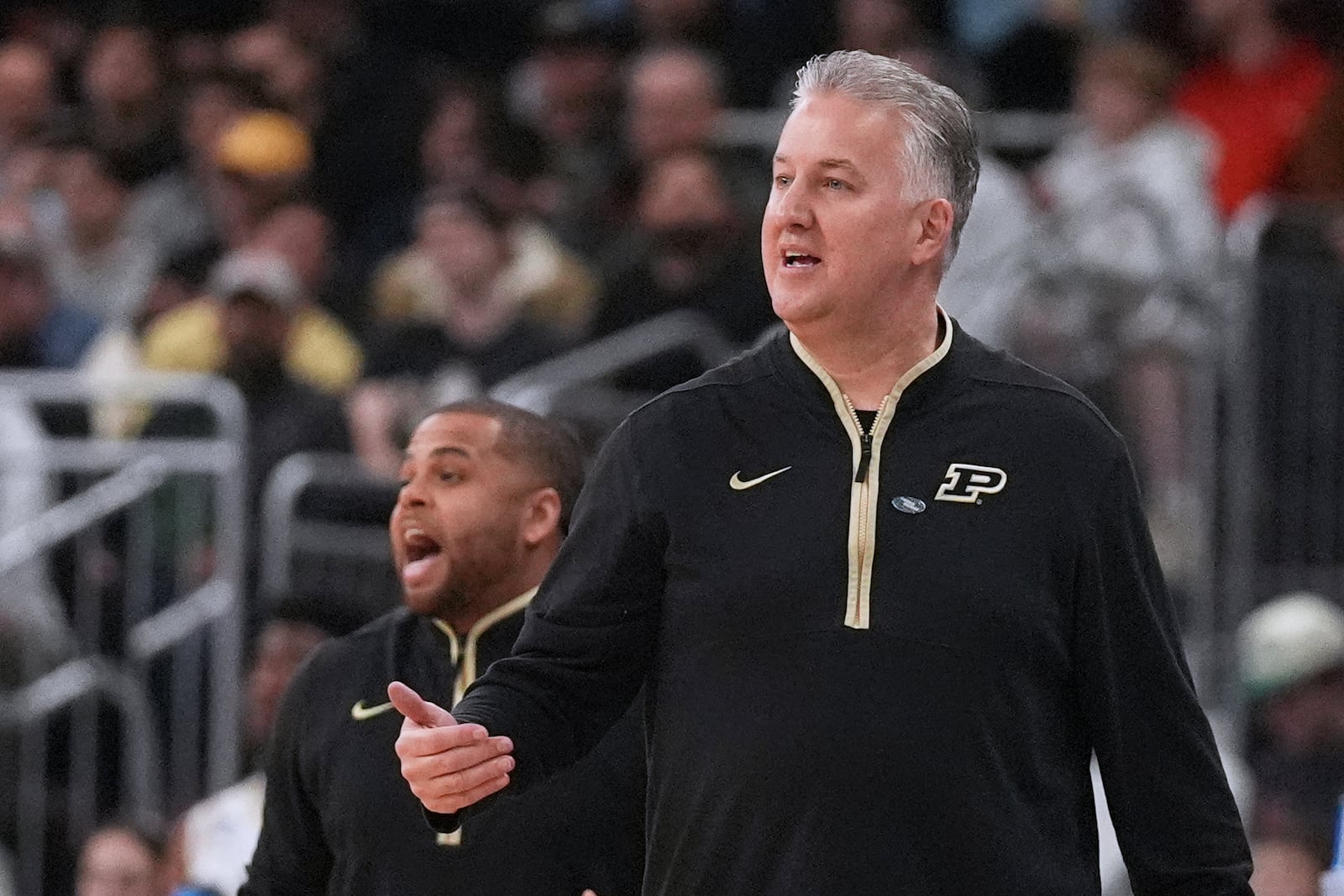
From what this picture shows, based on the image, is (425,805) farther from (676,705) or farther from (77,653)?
(77,653)

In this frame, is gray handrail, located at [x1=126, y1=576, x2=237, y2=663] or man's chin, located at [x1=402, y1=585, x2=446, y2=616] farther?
gray handrail, located at [x1=126, y1=576, x2=237, y2=663]

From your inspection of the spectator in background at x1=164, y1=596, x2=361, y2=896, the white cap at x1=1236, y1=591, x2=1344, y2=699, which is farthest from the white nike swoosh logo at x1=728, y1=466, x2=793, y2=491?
the white cap at x1=1236, y1=591, x2=1344, y2=699

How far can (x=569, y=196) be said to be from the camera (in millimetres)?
10930

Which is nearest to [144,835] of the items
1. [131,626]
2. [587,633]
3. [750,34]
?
[131,626]

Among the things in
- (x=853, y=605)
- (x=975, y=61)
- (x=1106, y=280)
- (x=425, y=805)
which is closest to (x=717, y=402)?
(x=853, y=605)

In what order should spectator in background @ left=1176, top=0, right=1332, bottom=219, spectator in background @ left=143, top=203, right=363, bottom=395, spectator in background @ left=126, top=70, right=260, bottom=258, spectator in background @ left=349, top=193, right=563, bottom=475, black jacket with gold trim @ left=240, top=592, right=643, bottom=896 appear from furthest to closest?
spectator in background @ left=126, top=70, right=260, bottom=258 → spectator in background @ left=143, top=203, right=363, bottom=395 → spectator in background @ left=1176, top=0, right=1332, bottom=219 → spectator in background @ left=349, top=193, right=563, bottom=475 → black jacket with gold trim @ left=240, top=592, right=643, bottom=896

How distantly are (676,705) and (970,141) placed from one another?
3.06 ft

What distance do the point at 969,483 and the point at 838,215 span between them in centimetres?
42

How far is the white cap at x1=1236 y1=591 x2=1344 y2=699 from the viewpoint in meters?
7.85

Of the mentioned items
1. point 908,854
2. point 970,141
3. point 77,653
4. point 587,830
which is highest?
point 970,141

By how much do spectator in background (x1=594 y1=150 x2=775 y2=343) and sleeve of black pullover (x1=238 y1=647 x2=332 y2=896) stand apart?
4.11 m

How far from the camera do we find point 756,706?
3.59m

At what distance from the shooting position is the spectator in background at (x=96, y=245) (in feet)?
37.5

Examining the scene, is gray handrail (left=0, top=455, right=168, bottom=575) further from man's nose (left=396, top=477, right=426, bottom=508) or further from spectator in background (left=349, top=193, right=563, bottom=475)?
man's nose (left=396, top=477, right=426, bottom=508)
